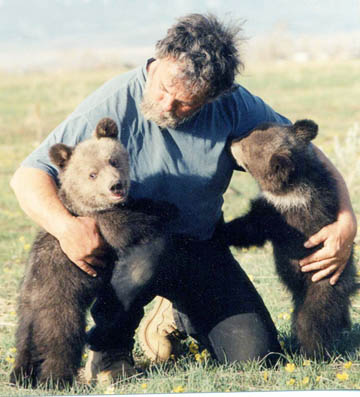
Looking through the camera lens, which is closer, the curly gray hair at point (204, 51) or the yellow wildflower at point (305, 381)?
the yellow wildflower at point (305, 381)

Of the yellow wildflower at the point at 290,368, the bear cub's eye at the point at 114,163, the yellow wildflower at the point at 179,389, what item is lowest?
the yellow wildflower at the point at 179,389

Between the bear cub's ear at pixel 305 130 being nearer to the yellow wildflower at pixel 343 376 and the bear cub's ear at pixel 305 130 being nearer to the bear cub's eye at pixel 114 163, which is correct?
the bear cub's eye at pixel 114 163

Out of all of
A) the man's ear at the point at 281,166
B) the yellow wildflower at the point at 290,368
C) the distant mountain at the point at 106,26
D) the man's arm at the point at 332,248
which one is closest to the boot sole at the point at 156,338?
the yellow wildflower at the point at 290,368

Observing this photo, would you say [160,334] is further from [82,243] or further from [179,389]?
[82,243]

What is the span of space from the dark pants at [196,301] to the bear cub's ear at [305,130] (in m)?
0.98

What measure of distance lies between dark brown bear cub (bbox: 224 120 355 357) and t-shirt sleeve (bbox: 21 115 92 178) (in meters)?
1.05

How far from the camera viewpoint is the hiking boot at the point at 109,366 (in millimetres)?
4129

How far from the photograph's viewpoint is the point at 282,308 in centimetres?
523

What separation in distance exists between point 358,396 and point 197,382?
36.1 inches

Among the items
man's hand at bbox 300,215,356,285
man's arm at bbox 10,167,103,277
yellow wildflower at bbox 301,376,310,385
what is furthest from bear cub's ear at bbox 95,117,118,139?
yellow wildflower at bbox 301,376,310,385

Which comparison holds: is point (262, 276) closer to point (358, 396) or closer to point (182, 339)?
point (182, 339)

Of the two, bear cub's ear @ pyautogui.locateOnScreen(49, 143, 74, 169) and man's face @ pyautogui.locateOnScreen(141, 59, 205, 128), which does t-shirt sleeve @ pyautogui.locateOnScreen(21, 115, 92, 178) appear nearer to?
bear cub's ear @ pyautogui.locateOnScreen(49, 143, 74, 169)

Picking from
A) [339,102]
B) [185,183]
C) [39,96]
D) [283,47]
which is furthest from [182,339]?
[283,47]

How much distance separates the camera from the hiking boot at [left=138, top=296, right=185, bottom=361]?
4.52 m
